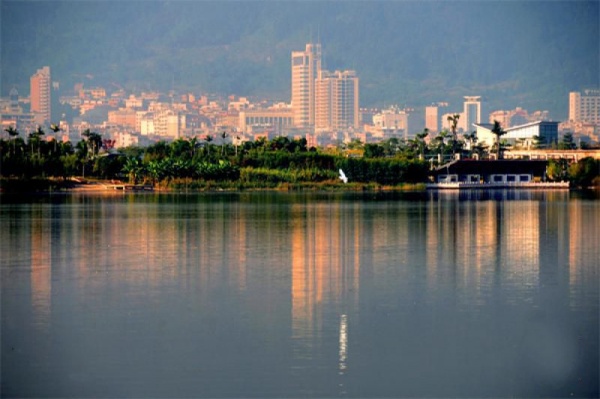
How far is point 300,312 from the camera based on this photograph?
14.4 metres

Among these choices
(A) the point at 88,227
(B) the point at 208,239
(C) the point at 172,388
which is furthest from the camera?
(A) the point at 88,227

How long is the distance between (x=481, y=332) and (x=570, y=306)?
2.31 m

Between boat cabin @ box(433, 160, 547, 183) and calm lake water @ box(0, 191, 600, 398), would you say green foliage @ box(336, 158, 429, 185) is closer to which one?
boat cabin @ box(433, 160, 547, 183)

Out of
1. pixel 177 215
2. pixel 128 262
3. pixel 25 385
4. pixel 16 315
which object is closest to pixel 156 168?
pixel 177 215

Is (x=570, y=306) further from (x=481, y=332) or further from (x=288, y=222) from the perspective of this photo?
(x=288, y=222)

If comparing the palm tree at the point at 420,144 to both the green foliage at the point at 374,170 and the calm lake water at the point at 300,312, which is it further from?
the calm lake water at the point at 300,312

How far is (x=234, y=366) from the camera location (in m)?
11.6

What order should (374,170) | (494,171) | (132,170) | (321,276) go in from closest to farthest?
(321,276), (132,170), (374,170), (494,171)

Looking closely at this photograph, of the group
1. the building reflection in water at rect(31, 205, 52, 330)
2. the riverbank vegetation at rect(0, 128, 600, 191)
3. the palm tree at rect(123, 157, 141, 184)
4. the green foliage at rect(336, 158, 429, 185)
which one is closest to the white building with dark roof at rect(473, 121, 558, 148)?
the riverbank vegetation at rect(0, 128, 600, 191)

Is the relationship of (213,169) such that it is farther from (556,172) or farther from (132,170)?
(556,172)

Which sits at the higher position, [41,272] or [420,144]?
[420,144]

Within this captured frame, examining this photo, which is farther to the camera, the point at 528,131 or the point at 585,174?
the point at 528,131

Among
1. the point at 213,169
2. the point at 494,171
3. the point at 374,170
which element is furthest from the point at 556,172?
the point at 213,169

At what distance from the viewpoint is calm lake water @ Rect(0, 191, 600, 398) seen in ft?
36.9
